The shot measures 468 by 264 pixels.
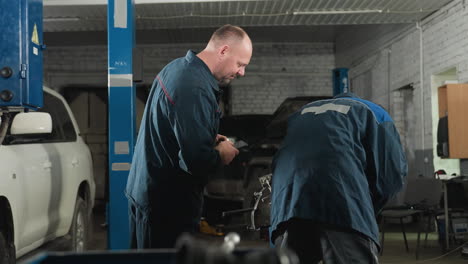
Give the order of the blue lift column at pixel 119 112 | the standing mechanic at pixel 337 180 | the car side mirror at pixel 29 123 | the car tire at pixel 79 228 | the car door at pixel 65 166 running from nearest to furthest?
1. the standing mechanic at pixel 337 180
2. the car side mirror at pixel 29 123
3. the car door at pixel 65 166
4. the blue lift column at pixel 119 112
5. the car tire at pixel 79 228

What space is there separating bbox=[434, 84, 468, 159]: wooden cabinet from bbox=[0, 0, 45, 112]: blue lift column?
568 centimetres

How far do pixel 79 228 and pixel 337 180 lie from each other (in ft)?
12.2

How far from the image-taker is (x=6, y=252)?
371 cm

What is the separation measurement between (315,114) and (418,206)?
17.6ft

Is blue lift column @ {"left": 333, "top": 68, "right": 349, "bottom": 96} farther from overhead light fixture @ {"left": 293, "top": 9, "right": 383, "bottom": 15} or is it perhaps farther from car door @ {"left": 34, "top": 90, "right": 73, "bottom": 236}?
car door @ {"left": 34, "top": 90, "right": 73, "bottom": 236}

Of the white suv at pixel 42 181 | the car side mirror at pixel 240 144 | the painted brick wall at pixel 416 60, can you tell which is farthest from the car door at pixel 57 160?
the painted brick wall at pixel 416 60

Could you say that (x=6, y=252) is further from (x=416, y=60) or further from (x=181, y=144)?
(x=416, y=60)

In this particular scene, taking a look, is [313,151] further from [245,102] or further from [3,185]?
[245,102]

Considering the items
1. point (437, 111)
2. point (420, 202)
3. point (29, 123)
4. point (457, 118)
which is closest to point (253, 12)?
point (437, 111)

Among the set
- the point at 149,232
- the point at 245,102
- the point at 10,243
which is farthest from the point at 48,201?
the point at 245,102

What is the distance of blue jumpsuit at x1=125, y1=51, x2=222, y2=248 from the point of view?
2.32m

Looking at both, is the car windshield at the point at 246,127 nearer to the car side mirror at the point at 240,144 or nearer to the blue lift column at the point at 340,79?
the car side mirror at the point at 240,144

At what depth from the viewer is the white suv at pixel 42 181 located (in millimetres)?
3697

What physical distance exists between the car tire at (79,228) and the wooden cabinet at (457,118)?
15.9ft
